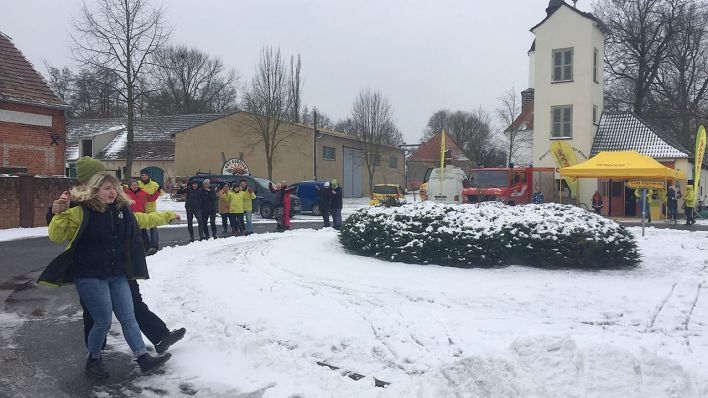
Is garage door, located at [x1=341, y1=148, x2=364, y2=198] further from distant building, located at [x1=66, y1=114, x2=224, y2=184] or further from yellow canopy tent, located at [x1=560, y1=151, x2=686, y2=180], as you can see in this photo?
yellow canopy tent, located at [x1=560, y1=151, x2=686, y2=180]

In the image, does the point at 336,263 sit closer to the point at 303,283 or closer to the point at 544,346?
the point at 303,283

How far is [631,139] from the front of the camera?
31.5 meters

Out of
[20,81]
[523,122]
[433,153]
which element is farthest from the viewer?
[433,153]

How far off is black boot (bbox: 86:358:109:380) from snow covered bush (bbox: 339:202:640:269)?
18.4 feet

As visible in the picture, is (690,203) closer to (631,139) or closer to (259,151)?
(631,139)

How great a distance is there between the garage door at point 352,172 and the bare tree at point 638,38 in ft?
63.5

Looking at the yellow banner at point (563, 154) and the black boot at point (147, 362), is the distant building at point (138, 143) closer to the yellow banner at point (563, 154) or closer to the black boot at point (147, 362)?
the yellow banner at point (563, 154)

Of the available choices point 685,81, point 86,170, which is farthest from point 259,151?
point 86,170

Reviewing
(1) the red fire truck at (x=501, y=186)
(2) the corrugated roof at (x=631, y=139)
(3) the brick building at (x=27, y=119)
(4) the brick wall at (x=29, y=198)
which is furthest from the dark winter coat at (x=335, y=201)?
(2) the corrugated roof at (x=631, y=139)

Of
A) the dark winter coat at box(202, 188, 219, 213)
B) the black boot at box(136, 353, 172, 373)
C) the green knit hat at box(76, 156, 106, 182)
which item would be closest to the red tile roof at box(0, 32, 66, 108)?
the dark winter coat at box(202, 188, 219, 213)

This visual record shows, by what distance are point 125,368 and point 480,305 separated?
387 cm

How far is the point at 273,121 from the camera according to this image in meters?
35.9

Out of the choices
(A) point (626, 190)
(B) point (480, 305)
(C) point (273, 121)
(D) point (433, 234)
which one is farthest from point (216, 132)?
(B) point (480, 305)

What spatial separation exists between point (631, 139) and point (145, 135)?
31336 millimetres
